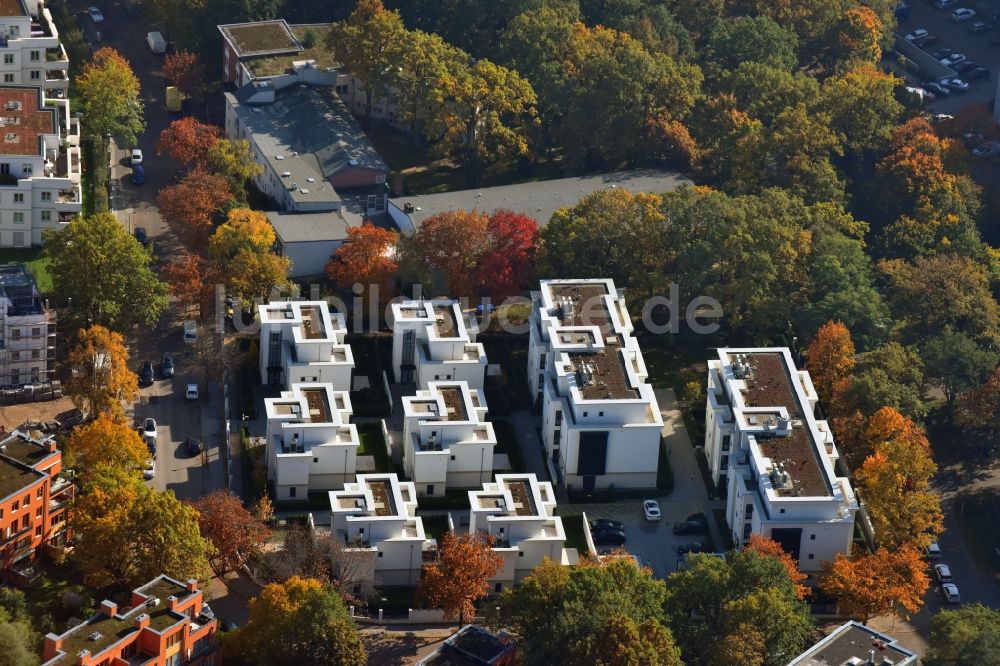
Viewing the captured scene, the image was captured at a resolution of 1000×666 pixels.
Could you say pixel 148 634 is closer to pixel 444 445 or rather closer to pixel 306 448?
pixel 306 448

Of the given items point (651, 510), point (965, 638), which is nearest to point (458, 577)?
point (651, 510)

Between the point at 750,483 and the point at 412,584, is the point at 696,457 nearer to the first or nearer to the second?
the point at 750,483

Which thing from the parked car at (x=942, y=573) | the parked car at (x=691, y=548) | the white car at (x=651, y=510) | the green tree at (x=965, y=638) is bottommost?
the parked car at (x=691, y=548)

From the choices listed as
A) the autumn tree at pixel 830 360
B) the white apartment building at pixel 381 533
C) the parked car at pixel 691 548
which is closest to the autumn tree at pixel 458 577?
the white apartment building at pixel 381 533

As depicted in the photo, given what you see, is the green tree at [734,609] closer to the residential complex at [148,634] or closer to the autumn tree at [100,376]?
the residential complex at [148,634]

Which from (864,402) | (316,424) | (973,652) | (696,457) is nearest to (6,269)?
(316,424)

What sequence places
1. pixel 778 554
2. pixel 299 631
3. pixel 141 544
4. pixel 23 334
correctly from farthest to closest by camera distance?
pixel 23 334, pixel 778 554, pixel 141 544, pixel 299 631
